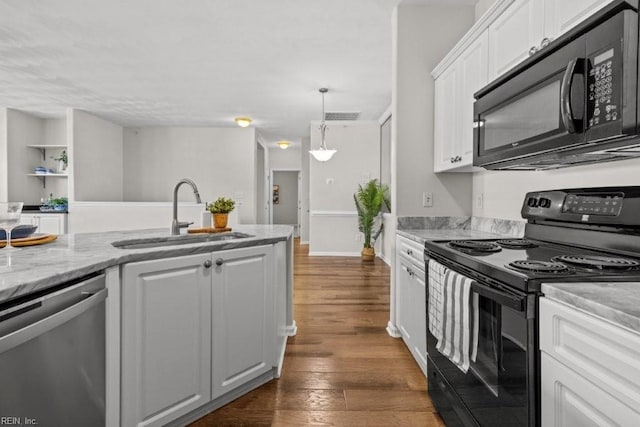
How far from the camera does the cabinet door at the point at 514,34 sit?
165cm

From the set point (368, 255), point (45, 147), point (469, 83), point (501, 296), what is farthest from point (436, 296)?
point (45, 147)

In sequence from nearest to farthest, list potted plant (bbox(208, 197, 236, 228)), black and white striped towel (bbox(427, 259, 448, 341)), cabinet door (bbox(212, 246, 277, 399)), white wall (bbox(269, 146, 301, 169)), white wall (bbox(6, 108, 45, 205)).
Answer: black and white striped towel (bbox(427, 259, 448, 341)) → cabinet door (bbox(212, 246, 277, 399)) → potted plant (bbox(208, 197, 236, 228)) → white wall (bbox(6, 108, 45, 205)) → white wall (bbox(269, 146, 301, 169))

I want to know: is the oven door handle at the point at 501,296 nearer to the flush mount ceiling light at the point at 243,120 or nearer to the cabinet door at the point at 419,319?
the cabinet door at the point at 419,319

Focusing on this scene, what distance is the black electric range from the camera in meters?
1.03

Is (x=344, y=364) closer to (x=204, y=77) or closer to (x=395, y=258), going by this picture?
(x=395, y=258)

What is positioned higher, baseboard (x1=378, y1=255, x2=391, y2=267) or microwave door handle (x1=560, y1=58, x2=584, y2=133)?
microwave door handle (x1=560, y1=58, x2=584, y2=133)

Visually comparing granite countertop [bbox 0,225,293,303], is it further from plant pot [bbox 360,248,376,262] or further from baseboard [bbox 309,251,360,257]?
Answer: baseboard [bbox 309,251,360,257]

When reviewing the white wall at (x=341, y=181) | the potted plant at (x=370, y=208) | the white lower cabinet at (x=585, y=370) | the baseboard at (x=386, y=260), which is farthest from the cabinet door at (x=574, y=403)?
the white wall at (x=341, y=181)

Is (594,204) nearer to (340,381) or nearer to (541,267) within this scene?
(541,267)

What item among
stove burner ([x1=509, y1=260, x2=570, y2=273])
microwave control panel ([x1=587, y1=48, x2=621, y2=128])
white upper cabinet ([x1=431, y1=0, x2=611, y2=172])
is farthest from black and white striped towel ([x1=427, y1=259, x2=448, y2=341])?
white upper cabinet ([x1=431, y1=0, x2=611, y2=172])

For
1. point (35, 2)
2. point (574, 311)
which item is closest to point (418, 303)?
point (574, 311)

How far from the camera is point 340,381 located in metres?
2.19

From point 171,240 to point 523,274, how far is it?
1.80 meters

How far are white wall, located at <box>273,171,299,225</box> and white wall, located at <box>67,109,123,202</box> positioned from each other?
7.25m
